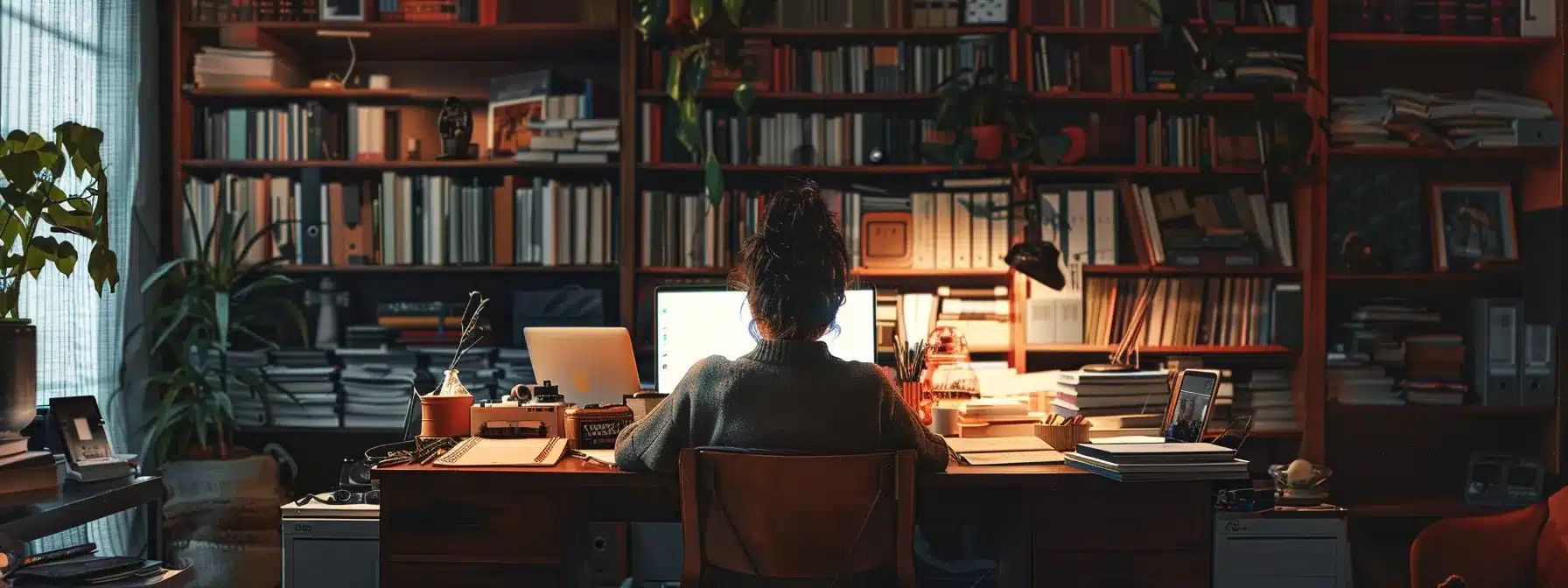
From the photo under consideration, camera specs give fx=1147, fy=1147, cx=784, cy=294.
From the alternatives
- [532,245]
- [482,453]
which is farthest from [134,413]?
[482,453]

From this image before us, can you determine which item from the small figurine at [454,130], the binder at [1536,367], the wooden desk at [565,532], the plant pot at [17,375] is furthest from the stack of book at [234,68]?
the binder at [1536,367]

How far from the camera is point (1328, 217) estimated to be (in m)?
4.10

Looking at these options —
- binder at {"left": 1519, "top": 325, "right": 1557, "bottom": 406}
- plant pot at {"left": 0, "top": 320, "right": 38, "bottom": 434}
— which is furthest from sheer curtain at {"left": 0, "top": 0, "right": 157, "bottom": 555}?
binder at {"left": 1519, "top": 325, "right": 1557, "bottom": 406}

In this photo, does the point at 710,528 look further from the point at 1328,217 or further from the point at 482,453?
the point at 1328,217

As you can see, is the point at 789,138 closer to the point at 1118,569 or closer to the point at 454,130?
the point at 454,130

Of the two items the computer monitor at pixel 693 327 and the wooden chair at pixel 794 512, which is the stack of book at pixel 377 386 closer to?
the computer monitor at pixel 693 327

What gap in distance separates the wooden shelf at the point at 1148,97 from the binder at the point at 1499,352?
956 millimetres

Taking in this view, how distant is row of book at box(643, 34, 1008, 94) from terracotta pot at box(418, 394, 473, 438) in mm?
1713

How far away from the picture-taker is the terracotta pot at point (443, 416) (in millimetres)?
2537

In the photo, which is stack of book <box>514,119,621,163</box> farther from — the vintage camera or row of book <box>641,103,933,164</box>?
the vintage camera

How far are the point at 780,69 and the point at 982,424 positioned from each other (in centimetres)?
180

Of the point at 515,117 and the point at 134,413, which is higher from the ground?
the point at 515,117

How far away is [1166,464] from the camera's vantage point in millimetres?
2123

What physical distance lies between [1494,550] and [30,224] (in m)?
3.12
